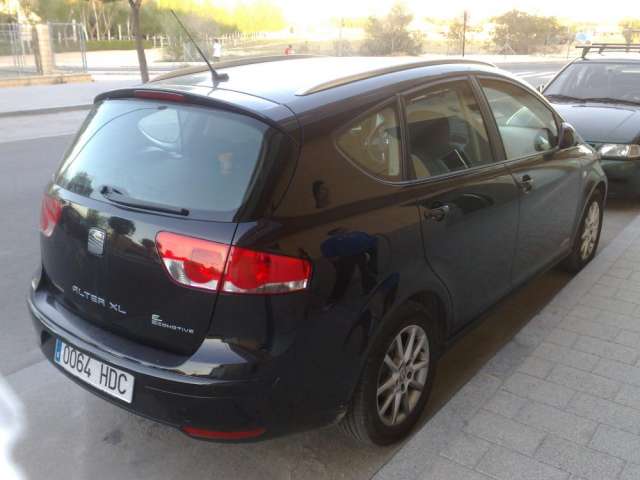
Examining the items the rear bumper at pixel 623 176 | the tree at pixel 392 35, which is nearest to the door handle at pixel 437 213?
the rear bumper at pixel 623 176

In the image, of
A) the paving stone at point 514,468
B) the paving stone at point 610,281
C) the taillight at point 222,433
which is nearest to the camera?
the taillight at point 222,433

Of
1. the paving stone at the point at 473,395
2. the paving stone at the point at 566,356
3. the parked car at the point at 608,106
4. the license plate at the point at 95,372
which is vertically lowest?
the paving stone at the point at 566,356

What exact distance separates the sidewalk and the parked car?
9.45 feet

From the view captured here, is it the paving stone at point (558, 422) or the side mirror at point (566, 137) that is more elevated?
the side mirror at point (566, 137)

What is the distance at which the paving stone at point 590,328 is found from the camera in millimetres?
3841

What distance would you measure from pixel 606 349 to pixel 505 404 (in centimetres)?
96

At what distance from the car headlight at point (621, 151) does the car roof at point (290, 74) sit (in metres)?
3.80

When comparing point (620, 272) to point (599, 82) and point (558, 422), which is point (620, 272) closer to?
point (558, 422)

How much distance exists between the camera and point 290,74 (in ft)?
9.61

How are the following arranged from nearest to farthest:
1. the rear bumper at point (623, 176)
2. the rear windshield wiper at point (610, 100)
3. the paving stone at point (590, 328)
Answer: the paving stone at point (590, 328) < the rear bumper at point (623, 176) < the rear windshield wiper at point (610, 100)

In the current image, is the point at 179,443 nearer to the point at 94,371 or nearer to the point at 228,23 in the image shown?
the point at 94,371

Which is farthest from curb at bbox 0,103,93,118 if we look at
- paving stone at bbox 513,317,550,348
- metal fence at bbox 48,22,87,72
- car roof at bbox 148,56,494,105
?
paving stone at bbox 513,317,550,348

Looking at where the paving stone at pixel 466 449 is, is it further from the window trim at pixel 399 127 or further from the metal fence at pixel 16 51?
the metal fence at pixel 16 51

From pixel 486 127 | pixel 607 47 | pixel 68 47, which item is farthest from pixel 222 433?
pixel 68 47
